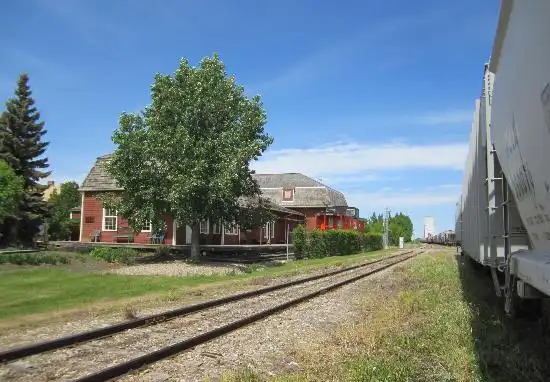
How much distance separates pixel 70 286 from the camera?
16.6 metres

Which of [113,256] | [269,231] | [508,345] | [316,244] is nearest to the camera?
[508,345]

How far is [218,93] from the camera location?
26703mm

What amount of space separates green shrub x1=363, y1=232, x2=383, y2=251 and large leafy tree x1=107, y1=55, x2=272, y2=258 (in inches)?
1272

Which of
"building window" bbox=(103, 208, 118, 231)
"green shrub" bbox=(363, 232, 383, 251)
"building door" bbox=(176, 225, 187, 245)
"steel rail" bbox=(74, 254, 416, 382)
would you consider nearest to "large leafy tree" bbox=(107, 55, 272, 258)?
"building door" bbox=(176, 225, 187, 245)

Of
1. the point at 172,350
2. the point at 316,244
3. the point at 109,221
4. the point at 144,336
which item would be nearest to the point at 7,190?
the point at 109,221

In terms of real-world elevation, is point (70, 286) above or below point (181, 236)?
below

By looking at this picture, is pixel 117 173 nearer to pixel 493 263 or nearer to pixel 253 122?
pixel 253 122

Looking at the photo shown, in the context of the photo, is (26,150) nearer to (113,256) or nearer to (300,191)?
(113,256)

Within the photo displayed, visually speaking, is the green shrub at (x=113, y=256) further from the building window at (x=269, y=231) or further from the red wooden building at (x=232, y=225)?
the building window at (x=269, y=231)

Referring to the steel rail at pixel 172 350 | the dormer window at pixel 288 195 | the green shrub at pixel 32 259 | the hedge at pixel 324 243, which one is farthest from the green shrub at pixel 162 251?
the dormer window at pixel 288 195

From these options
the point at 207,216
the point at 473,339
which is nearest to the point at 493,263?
the point at 473,339

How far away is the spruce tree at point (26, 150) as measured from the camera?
131 feet

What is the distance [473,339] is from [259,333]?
12.6 ft

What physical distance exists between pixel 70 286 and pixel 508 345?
13.2 metres
